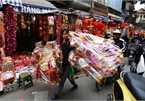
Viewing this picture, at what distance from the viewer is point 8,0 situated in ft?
14.6

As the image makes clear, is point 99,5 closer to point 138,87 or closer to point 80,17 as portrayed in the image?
point 80,17

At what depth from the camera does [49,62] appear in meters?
3.38

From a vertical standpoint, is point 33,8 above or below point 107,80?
above

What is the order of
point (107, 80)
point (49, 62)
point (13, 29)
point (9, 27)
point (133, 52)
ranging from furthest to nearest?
point (133, 52), point (13, 29), point (9, 27), point (107, 80), point (49, 62)

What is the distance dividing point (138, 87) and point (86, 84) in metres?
2.80

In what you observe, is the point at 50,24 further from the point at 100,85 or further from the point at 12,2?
the point at 100,85

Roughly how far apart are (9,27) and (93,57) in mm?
3044

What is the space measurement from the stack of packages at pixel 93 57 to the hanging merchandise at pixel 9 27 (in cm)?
228

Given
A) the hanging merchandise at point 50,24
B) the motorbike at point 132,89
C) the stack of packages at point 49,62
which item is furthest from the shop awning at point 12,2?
the motorbike at point 132,89

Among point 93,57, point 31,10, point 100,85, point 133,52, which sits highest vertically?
point 31,10

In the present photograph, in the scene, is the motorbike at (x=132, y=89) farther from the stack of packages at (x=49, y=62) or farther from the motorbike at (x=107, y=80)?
the motorbike at (x=107, y=80)

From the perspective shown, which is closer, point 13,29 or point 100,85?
point 100,85

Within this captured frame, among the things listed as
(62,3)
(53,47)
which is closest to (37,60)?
(53,47)

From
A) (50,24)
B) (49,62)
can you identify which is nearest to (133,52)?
(50,24)
